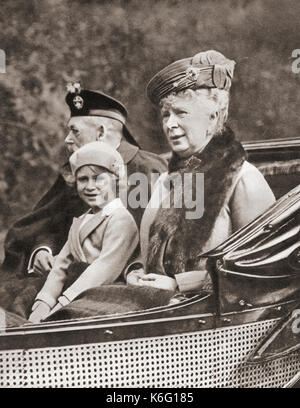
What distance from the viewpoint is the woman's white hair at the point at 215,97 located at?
5426mm

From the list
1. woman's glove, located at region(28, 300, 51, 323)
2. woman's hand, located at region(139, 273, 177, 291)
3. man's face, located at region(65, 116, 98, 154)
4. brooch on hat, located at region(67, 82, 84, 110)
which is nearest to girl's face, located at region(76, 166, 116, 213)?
man's face, located at region(65, 116, 98, 154)

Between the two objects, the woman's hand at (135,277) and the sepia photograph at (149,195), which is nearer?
the sepia photograph at (149,195)

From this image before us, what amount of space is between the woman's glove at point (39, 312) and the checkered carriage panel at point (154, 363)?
A: 222 mm

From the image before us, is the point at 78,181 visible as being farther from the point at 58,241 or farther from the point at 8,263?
the point at 8,263

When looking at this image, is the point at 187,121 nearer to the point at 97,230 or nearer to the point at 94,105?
the point at 94,105

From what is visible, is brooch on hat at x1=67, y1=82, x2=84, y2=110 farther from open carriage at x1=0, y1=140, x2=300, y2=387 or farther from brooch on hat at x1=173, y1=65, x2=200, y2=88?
open carriage at x1=0, y1=140, x2=300, y2=387

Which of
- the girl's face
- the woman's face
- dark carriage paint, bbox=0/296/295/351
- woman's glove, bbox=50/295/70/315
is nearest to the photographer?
dark carriage paint, bbox=0/296/295/351

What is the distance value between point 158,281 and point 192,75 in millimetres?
1569

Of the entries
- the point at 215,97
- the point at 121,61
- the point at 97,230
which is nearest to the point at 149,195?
the point at 97,230

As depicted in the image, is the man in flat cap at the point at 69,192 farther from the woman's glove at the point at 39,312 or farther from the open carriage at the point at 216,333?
the open carriage at the point at 216,333

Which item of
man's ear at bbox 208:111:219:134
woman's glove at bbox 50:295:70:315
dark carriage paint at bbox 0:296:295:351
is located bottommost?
dark carriage paint at bbox 0:296:295:351

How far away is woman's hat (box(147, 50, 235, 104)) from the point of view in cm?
539

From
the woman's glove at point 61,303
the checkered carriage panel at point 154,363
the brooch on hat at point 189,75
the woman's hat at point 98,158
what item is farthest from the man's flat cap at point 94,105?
the checkered carriage panel at point 154,363
